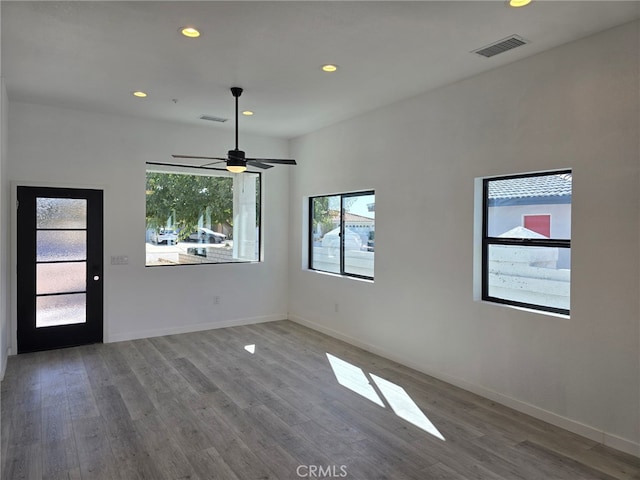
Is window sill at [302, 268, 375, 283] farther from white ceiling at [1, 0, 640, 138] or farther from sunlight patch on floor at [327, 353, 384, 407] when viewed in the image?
white ceiling at [1, 0, 640, 138]

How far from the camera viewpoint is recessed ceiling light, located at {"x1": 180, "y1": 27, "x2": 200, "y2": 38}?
3.16m

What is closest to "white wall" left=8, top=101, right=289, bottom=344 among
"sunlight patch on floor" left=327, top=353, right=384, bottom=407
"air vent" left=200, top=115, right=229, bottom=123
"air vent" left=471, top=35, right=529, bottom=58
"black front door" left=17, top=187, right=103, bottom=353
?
"black front door" left=17, top=187, right=103, bottom=353

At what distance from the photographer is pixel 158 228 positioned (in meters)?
6.17

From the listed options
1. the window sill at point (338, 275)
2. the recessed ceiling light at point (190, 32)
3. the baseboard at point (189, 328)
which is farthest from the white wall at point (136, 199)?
the recessed ceiling light at point (190, 32)

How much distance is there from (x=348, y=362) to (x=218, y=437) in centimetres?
211

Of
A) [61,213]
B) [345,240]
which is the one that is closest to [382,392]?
[345,240]

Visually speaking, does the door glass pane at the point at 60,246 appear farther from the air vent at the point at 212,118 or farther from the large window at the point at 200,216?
the air vent at the point at 212,118

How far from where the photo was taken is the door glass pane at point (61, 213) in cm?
535

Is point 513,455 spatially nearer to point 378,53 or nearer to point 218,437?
point 218,437

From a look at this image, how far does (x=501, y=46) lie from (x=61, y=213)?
5394mm

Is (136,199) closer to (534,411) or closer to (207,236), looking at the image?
(207,236)

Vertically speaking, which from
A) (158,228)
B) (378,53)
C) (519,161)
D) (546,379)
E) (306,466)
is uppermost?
(378,53)

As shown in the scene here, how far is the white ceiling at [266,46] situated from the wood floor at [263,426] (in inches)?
121

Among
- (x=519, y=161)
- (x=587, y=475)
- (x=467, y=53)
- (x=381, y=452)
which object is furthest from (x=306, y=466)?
(x=467, y=53)
